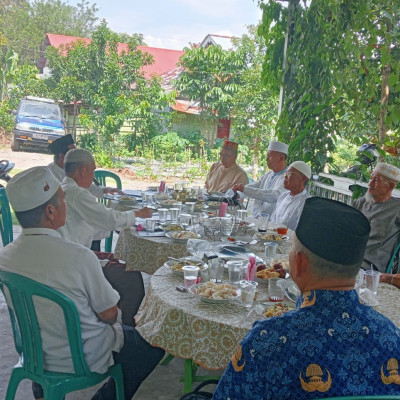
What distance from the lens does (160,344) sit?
1867mm

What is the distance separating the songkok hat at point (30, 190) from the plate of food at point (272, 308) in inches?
39.1

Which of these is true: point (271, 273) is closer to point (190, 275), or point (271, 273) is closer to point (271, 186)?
point (190, 275)

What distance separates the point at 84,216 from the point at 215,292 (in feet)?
4.92

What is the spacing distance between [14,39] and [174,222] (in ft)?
77.7

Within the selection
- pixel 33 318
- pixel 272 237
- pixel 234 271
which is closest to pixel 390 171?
pixel 272 237

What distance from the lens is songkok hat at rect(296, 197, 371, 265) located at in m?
1.08

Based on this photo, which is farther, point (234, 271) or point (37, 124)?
point (37, 124)

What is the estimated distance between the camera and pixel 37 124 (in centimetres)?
1473

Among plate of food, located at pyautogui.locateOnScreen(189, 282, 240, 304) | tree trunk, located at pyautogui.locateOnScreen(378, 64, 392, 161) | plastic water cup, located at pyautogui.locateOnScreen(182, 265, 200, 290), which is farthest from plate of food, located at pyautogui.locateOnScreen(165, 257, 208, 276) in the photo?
tree trunk, located at pyautogui.locateOnScreen(378, 64, 392, 161)

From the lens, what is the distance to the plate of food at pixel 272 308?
5.91 ft

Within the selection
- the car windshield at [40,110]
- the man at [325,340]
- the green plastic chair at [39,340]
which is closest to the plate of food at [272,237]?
the green plastic chair at [39,340]

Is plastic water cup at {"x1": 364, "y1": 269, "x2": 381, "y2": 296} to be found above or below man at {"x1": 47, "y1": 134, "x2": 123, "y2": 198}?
below

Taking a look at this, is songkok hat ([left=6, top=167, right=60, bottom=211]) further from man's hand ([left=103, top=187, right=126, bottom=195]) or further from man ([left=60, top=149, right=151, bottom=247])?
man's hand ([left=103, top=187, right=126, bottom=195])

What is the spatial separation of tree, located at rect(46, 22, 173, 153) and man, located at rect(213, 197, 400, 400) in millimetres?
12136
